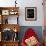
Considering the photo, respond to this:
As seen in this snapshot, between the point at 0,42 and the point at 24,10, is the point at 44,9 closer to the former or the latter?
the point at 24,10

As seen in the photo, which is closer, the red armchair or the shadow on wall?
the red armchair

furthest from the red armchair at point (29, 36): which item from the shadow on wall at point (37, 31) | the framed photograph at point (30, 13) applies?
the framed photograph at point (30, 13)

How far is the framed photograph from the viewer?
6.25m

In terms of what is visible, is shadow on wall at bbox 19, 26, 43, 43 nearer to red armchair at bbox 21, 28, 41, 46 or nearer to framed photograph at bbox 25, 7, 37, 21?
red armchair at bbox 21, 28, 41, 46

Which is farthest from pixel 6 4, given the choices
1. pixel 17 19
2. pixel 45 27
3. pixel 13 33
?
pixel 45 27

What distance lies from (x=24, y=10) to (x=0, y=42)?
1.48 metres

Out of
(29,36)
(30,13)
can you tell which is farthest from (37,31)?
(30,13)

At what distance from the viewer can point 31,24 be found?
20.6 ft

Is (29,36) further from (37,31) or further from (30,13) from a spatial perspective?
(30,13)

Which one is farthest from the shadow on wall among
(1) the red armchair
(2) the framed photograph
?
(2) the framed photograph

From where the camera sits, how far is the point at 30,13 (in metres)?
6.28

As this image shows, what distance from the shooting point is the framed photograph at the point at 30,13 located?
20.5ft

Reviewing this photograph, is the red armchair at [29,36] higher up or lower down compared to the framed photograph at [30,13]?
lower down

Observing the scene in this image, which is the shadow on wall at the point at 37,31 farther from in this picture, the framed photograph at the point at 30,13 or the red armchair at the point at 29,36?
the framed photograph at the point at 30,13
